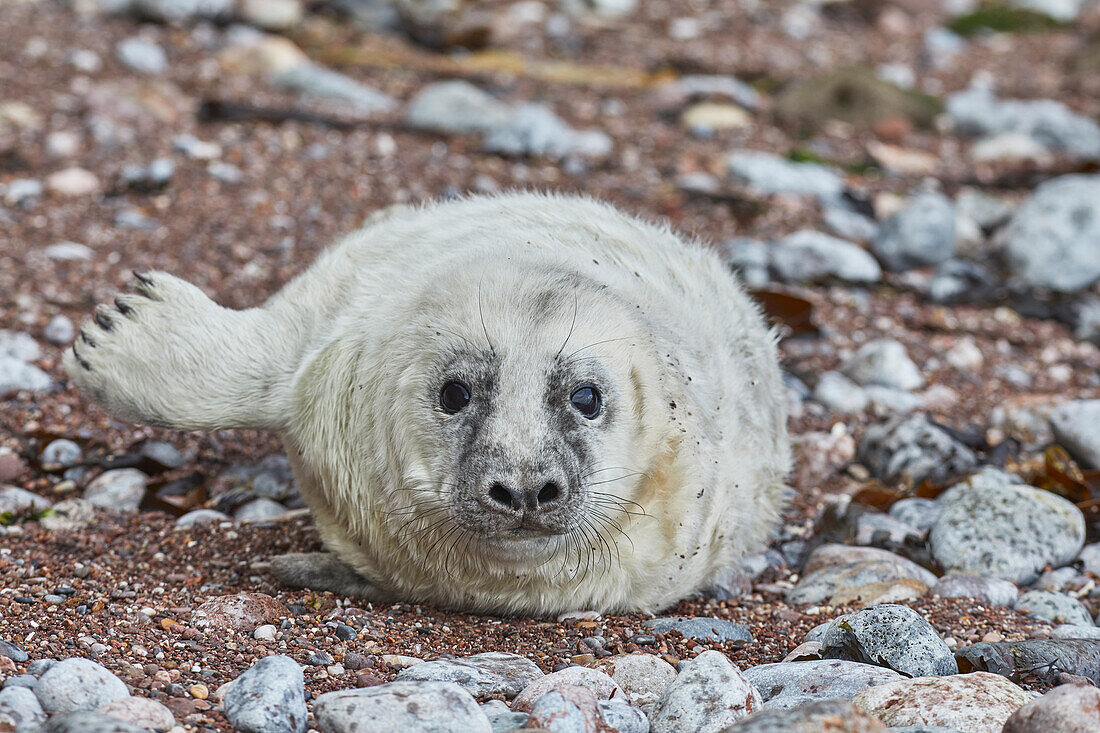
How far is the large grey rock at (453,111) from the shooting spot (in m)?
7.69

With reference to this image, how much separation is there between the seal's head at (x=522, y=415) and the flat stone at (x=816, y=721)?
3.12 feet

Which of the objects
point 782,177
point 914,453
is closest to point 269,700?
point 914,453

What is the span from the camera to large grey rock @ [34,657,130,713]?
8.08 feet

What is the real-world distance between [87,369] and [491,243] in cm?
135

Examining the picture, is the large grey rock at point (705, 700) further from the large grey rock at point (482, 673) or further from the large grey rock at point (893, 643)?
the large grey rock at point (893, 643)

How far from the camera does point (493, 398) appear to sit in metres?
3.10

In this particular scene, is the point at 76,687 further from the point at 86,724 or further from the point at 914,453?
the point at 914,453

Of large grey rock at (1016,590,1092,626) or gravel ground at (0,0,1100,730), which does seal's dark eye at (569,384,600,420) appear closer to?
gravel ground at (0,0,1100,730)

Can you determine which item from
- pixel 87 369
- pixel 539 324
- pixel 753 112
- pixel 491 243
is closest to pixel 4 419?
pixel 87 369

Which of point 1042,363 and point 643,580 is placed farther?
Result: point 1042,363

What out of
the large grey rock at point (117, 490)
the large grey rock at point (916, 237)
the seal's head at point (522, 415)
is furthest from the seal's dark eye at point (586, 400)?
the large grey rock at point (916, 237)

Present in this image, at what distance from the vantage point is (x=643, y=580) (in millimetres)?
3496

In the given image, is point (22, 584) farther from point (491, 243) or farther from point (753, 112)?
point (753, 112)

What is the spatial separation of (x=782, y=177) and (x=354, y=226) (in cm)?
279
